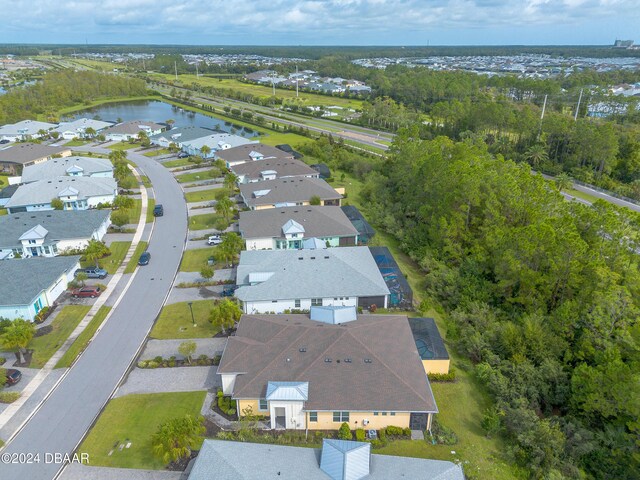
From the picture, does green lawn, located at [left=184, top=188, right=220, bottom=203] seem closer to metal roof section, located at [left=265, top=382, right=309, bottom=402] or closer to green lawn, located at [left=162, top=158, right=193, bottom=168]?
green lawn, located at [left=162, top=158, right=193, bottom=168]

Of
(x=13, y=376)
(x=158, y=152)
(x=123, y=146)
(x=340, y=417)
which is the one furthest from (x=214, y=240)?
(x=123, y=146)

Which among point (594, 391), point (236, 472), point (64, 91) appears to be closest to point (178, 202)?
point (236, 472)

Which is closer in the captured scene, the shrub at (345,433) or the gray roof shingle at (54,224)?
the shrub at (345,433)

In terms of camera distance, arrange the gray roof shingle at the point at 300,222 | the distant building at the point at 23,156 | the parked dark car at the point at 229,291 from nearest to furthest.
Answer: the parked dark car at the point at 229,291
the gray roof shingle at the point at 300,222
the distant building at the point at 23,156

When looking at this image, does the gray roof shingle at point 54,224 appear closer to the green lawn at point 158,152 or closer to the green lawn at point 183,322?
the green lawn at point 183,322

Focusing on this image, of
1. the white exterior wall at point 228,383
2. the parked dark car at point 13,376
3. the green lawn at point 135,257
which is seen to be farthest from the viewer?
the green lawn at point 135,257

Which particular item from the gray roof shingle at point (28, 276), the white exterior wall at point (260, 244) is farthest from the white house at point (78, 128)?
the white exterior wall at point (260, 244)

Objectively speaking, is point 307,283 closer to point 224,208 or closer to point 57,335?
point 57,335
